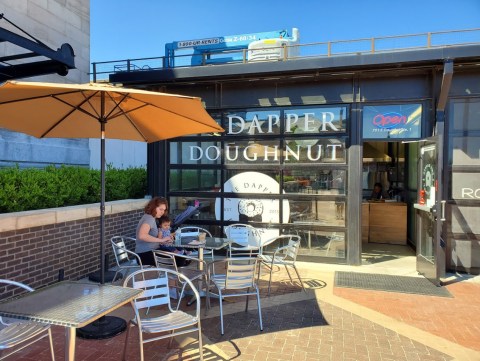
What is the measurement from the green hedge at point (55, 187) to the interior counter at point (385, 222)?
5.56 m

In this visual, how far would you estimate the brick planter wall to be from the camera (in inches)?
181

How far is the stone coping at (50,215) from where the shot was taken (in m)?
4.56

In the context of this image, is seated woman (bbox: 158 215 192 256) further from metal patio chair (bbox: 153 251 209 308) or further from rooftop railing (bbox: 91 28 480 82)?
rooftop railing (bbox: 91 28 480 82)

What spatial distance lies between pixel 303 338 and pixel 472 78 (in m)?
5.22

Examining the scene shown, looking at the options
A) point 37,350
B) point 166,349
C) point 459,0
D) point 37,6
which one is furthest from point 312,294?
point 37,6

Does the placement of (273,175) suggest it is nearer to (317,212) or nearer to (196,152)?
(317,212)

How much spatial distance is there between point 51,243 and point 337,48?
548cm

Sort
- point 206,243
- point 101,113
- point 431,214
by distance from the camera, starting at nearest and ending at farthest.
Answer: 1. point 101,113
2. point 206,243
3. point 431,214

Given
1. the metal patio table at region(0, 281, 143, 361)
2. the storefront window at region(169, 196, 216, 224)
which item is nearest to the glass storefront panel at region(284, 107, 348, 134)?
the storefront window at region(169, 196, 216, 224)

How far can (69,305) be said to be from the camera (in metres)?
2.65

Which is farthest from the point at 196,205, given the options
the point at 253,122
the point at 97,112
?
the point at 97,112

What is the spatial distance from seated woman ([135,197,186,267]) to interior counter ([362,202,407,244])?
→ 18.3ft

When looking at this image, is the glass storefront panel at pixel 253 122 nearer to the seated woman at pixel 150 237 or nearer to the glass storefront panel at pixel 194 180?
the glass storefront panel at pixel 194 180

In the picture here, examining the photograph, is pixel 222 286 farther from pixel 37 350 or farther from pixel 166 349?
pixel 37 350
